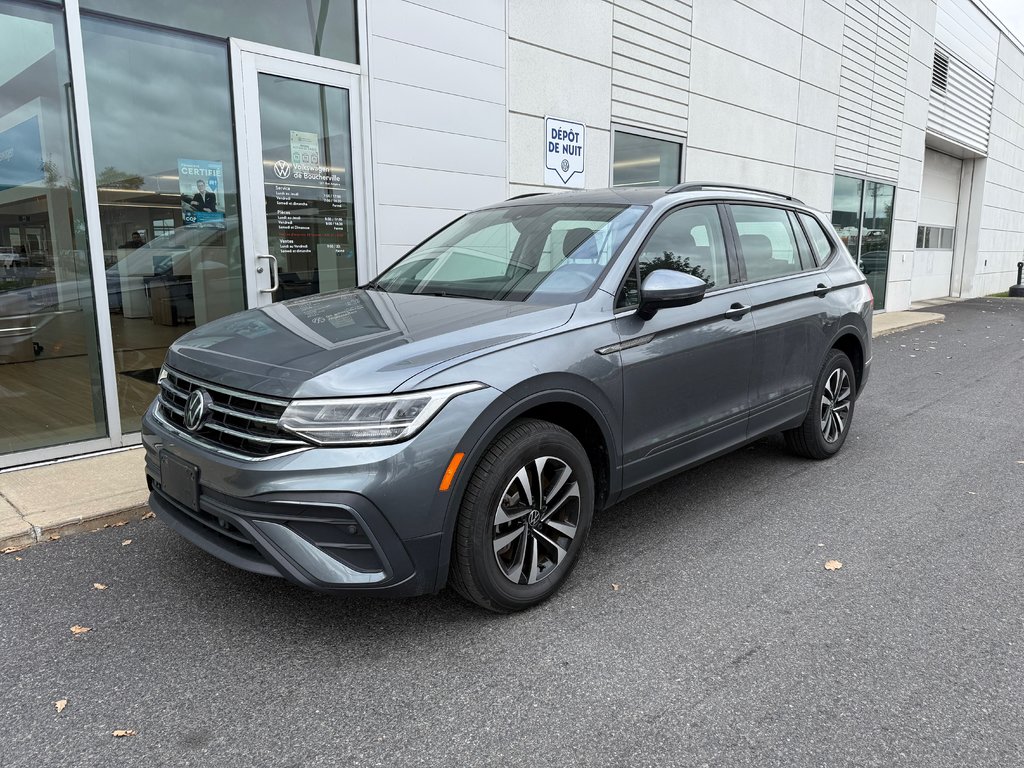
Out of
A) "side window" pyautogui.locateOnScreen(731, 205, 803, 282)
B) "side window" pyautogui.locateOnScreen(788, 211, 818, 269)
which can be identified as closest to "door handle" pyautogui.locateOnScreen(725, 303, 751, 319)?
"side window" pyautogui.locateOnScreen(731, 205, 803, 282)

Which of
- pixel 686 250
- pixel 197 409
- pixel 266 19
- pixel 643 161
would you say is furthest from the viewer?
pixel 643 161

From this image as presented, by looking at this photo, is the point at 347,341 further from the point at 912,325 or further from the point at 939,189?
the point at 939,189

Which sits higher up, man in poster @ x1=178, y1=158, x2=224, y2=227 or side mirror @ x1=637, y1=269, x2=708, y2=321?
man in poster @ x1=178, y1=158, x2=224, y2=227

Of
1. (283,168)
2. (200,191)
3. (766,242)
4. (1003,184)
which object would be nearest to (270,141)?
(283,168)

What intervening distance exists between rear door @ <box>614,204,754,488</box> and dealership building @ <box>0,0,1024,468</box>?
3.73m

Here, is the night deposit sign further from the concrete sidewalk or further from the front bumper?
the front bumper

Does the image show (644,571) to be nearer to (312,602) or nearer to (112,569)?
(312,602)

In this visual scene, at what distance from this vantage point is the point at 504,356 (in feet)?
9.50

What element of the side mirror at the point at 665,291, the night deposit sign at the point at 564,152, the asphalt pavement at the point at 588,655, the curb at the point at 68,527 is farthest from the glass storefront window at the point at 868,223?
the curb at the point at 68,527

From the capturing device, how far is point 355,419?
259 centimetres

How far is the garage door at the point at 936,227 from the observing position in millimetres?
20781

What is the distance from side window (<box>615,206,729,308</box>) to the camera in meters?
3.57

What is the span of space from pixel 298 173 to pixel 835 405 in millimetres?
4724

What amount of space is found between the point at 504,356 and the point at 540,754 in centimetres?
139
